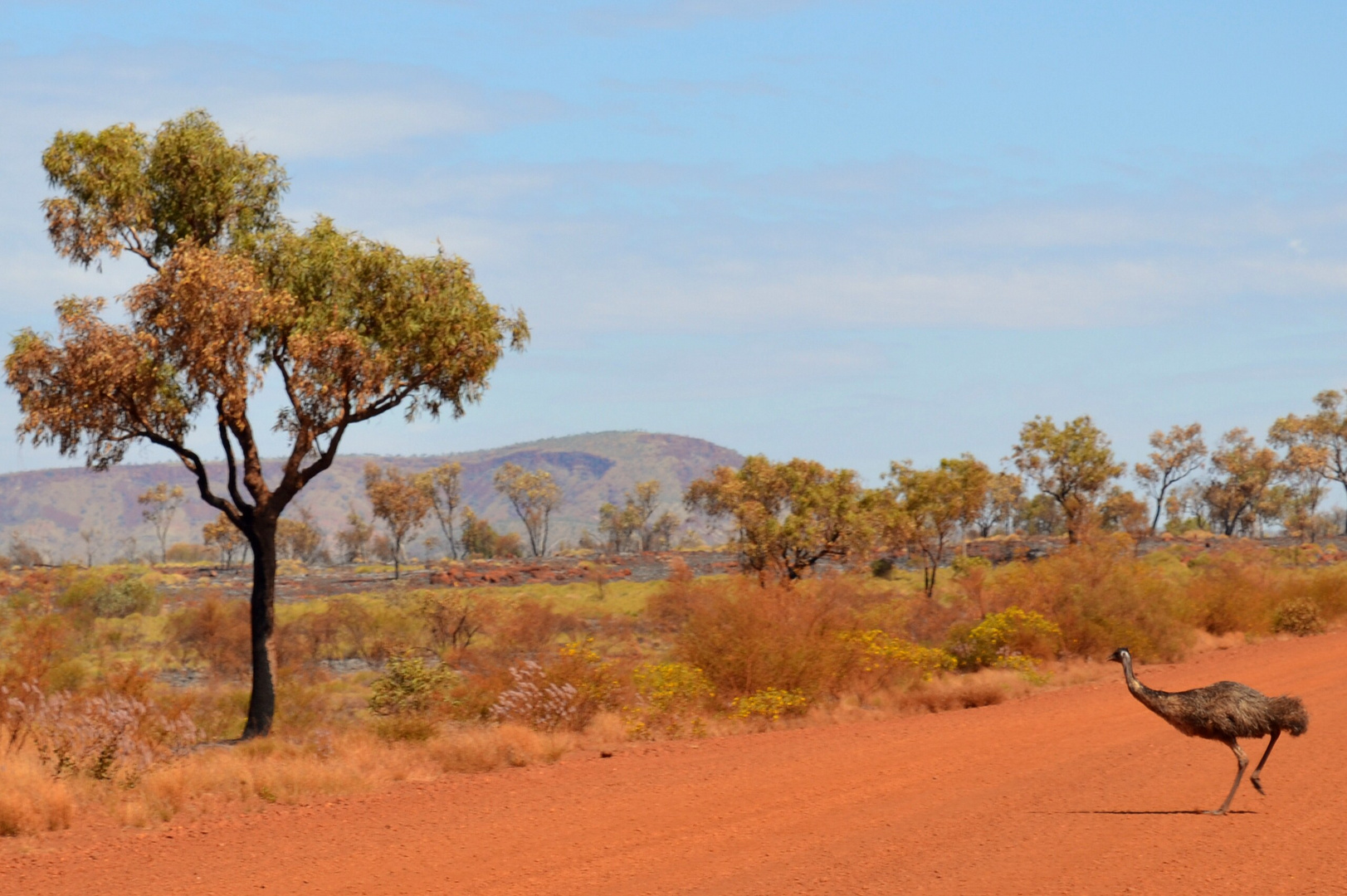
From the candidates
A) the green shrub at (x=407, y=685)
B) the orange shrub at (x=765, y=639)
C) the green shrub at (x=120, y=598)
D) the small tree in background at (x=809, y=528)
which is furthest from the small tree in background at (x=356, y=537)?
the orange shrub at (x=765, y=639)

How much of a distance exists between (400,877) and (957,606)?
19784 mm

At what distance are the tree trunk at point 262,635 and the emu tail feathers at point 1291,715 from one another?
1409 cm

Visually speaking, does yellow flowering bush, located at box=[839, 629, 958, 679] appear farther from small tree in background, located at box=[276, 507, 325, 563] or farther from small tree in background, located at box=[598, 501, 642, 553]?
small tree in background, located at box=[598, 501, 642, 553]

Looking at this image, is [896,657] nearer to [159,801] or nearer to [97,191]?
[159,801]

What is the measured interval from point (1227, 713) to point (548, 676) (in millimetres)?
8975

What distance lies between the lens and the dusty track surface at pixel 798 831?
833 centimetres

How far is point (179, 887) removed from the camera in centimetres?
836

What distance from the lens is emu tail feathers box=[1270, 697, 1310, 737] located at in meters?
9.87

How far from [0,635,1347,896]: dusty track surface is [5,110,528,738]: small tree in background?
7840mm

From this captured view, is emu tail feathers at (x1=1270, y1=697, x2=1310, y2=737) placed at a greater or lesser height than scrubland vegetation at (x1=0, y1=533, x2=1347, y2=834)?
greater

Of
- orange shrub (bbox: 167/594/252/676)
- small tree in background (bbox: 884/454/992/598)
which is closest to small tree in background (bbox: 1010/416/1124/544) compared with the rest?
small tree in background (bbox: 884/454/992/598)

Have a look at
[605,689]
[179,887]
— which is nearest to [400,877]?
[179,887]

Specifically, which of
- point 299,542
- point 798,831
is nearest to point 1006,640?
point 798,831

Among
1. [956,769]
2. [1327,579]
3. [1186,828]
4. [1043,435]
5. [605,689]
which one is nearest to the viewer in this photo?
[1186,828]
